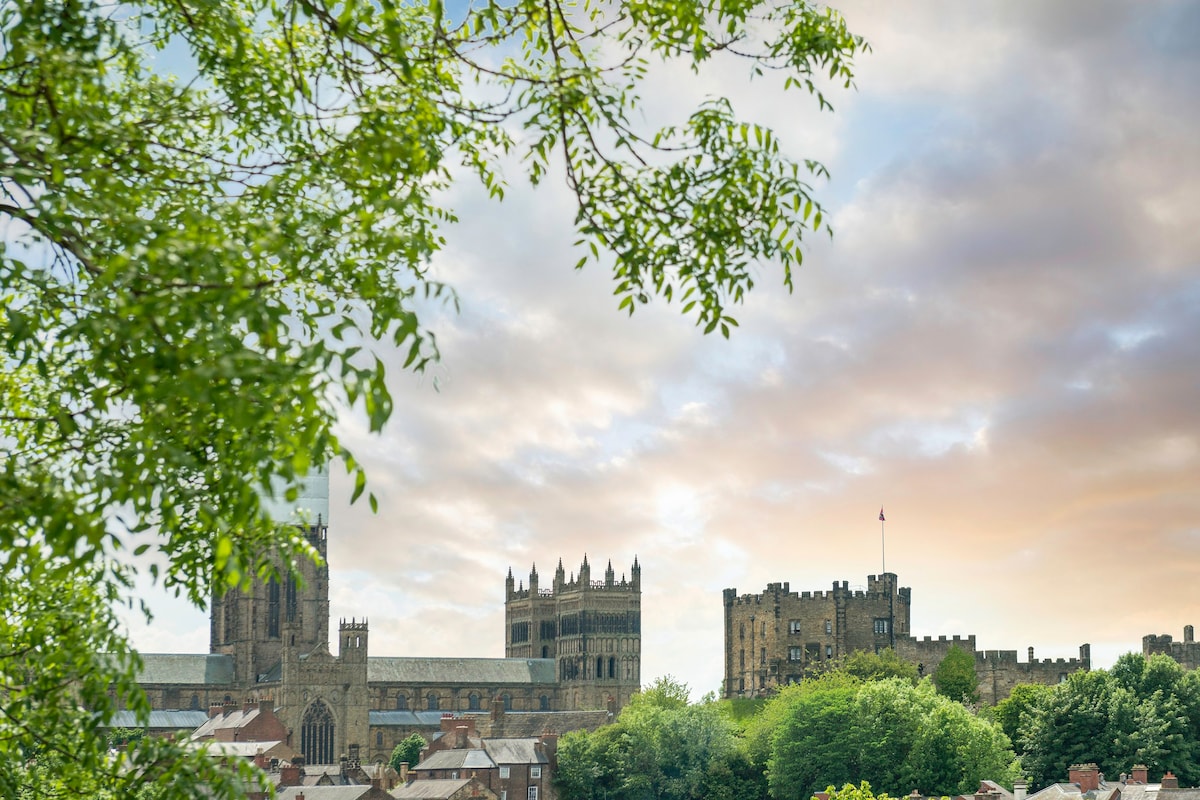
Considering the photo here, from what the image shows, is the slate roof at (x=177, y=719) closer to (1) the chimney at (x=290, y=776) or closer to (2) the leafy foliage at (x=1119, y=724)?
(1) the chimney at (x=290, y=776)

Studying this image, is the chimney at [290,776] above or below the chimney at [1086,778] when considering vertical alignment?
below

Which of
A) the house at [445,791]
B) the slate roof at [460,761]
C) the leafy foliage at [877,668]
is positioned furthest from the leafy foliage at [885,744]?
the slate roof at [460,761]

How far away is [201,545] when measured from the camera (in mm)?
12867

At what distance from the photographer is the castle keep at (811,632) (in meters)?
130

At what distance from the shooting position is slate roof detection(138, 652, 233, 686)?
524ft

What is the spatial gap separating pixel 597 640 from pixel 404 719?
97.0ft

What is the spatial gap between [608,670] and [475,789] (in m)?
88.5

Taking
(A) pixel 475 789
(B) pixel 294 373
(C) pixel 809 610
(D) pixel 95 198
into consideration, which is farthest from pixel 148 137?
(C) pixel 809 610

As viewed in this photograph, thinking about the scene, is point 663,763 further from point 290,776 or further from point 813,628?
point 813,628

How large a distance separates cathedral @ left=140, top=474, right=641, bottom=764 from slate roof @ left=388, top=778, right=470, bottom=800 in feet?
110

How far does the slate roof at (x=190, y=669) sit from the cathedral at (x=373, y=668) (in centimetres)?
15

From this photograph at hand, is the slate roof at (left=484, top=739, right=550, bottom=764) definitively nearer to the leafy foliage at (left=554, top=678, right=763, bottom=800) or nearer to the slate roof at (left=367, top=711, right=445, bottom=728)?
the leafy foliage at (left=554, top=678, right=763, bottom=800)

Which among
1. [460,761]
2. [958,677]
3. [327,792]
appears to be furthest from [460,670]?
[327,792]

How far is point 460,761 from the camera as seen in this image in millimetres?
101000
